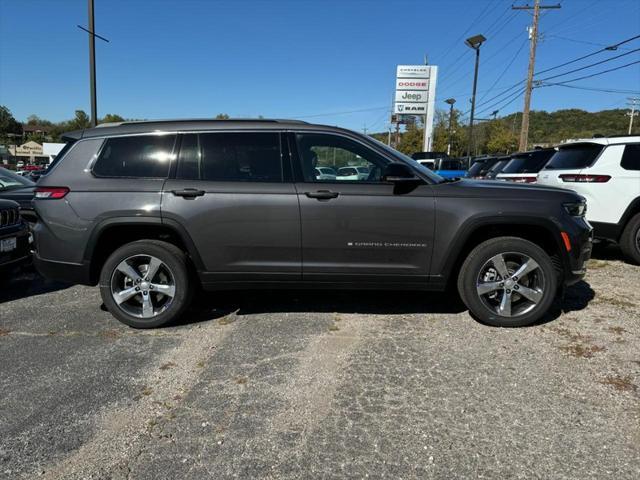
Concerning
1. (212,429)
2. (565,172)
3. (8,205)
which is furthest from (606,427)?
(8,205)

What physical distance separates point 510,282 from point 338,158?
195 cm

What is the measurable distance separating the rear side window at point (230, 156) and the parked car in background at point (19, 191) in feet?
10.5

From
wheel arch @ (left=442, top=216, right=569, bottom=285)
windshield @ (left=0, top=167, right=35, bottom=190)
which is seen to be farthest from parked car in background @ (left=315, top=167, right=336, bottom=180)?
windshield @ (left=0, top=167, right=35, bottom=190)

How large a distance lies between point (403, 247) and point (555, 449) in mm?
1986

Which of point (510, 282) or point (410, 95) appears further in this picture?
point (410, 95)

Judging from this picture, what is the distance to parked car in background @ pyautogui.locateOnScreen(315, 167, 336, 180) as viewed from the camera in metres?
4.08

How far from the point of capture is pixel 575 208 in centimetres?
418

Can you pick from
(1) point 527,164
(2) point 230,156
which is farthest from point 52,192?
(1) point 527,164

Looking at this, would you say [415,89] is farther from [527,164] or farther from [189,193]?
[189,193]

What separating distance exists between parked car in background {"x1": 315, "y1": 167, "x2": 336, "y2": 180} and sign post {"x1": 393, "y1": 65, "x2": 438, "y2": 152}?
155 feet

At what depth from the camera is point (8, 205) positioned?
5.35 meters

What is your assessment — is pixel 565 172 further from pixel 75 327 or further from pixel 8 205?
pixel 8 205

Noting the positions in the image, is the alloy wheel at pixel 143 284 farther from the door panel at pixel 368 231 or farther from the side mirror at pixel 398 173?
the side mirror at pixel 398 173

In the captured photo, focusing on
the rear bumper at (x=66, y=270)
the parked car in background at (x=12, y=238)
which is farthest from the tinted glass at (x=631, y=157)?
the parked car in background at (x=12, y=238)
